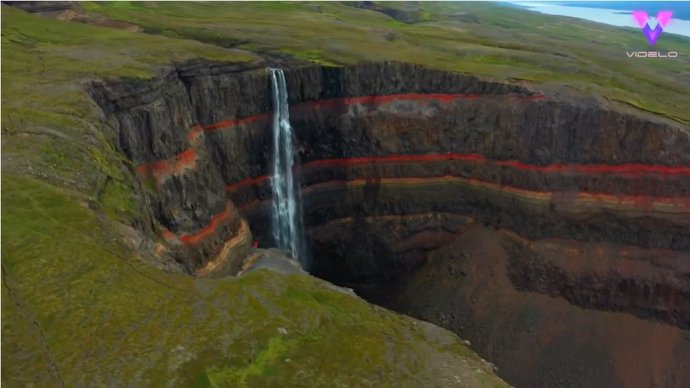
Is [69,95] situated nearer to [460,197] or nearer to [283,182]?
[283,182]

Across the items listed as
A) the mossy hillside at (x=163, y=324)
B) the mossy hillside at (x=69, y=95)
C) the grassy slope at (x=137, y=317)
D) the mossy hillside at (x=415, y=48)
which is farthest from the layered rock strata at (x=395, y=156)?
the mossy hillside at (x=163, y=324)

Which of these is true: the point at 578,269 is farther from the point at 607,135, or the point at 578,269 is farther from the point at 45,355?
the point at 45,355

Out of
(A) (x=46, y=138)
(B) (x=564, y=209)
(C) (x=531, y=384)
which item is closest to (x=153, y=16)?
(A) (x=46, y=138)

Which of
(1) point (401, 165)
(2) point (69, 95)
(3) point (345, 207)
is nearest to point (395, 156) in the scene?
(1) point (401, 165)

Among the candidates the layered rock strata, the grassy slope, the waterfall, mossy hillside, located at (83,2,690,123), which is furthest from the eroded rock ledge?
the grassy slope

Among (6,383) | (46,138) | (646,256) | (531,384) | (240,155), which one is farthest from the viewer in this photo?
(240,155)

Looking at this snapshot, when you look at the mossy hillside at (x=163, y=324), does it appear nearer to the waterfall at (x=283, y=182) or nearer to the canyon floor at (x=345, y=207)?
the canyon floor at (x=345, y=207)

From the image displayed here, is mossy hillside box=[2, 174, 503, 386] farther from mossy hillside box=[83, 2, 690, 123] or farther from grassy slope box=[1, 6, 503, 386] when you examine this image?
mossy hillside box=[83, 2, 690, 123]
